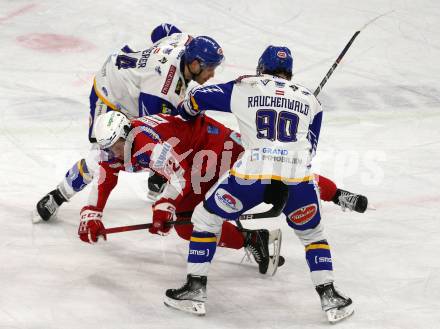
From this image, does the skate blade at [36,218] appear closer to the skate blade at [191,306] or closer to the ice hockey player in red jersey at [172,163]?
the ice hockey player in red jersey at [172,163]

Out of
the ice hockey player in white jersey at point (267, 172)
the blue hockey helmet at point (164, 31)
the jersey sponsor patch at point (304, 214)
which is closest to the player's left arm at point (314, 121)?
the ice hockey player in white jersey at point (267, 172)

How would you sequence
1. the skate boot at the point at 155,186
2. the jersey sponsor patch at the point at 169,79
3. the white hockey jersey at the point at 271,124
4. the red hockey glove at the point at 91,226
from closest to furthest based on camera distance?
the white hockey jersey at the point at 271,124 < the red hockey glove at the point at 91,226 < the jersey sponsor patch at the point at 169,79 < the skate boot at the point at 155,186

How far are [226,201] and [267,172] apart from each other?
9.2 inches

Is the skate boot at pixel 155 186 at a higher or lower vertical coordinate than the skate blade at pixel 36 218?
higher

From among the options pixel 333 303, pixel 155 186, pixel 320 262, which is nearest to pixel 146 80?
pixel 155 186

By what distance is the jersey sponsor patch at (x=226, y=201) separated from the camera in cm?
368

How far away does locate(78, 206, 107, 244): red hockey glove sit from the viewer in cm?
411

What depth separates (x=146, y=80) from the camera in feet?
15.8

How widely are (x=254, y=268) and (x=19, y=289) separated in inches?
49.6

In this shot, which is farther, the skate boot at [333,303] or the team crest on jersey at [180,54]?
the team crest on jersey at [180,54]

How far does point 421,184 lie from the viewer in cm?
545

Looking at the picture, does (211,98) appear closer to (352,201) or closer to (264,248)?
(264,248)

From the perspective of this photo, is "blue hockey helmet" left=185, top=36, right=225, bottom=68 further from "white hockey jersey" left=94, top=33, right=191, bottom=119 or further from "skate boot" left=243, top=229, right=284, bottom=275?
"skate boot" left=243, top=229, right=284, bottom=275

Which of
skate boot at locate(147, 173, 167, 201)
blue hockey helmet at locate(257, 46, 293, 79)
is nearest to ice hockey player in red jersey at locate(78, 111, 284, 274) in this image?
blue hockey helmet at locate(257, 46, 293, 79)
